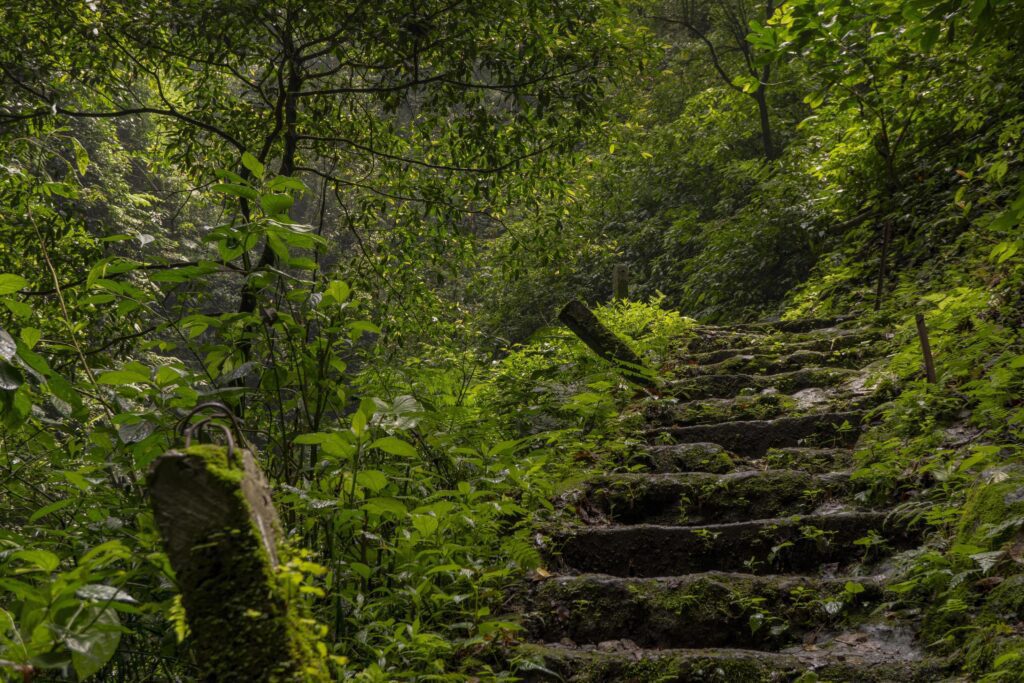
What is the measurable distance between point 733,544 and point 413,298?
3.81 metres

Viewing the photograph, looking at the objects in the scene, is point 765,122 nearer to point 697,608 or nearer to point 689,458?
point 689,458

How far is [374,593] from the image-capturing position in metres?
3.00

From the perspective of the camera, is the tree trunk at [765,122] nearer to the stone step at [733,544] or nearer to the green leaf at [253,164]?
the stone step at [733,544]

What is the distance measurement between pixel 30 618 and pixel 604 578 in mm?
2282

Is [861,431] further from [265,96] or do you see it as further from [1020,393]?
[265,96]

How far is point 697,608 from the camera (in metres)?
3.12

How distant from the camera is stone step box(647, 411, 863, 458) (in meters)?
4.84

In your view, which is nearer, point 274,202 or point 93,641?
point 93,641

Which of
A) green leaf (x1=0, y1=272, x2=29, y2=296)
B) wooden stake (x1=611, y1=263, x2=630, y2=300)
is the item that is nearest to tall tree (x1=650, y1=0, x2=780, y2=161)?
wooden stake (x1=611, y1=263, x2=630, y2=300)

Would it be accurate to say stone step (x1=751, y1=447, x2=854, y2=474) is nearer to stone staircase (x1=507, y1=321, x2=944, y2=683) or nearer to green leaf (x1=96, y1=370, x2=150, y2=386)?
stone staircase (x1=507, y1=321, x2=944, y2=683)

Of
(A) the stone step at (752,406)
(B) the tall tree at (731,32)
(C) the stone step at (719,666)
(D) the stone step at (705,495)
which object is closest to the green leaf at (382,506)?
(C) the stone step at (719,666)

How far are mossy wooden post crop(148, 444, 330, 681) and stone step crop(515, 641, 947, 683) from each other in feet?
4.79

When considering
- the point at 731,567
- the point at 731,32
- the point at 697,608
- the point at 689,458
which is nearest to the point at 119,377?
the point at 697,608

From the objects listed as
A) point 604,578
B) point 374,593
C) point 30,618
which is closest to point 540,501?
point 604,578
